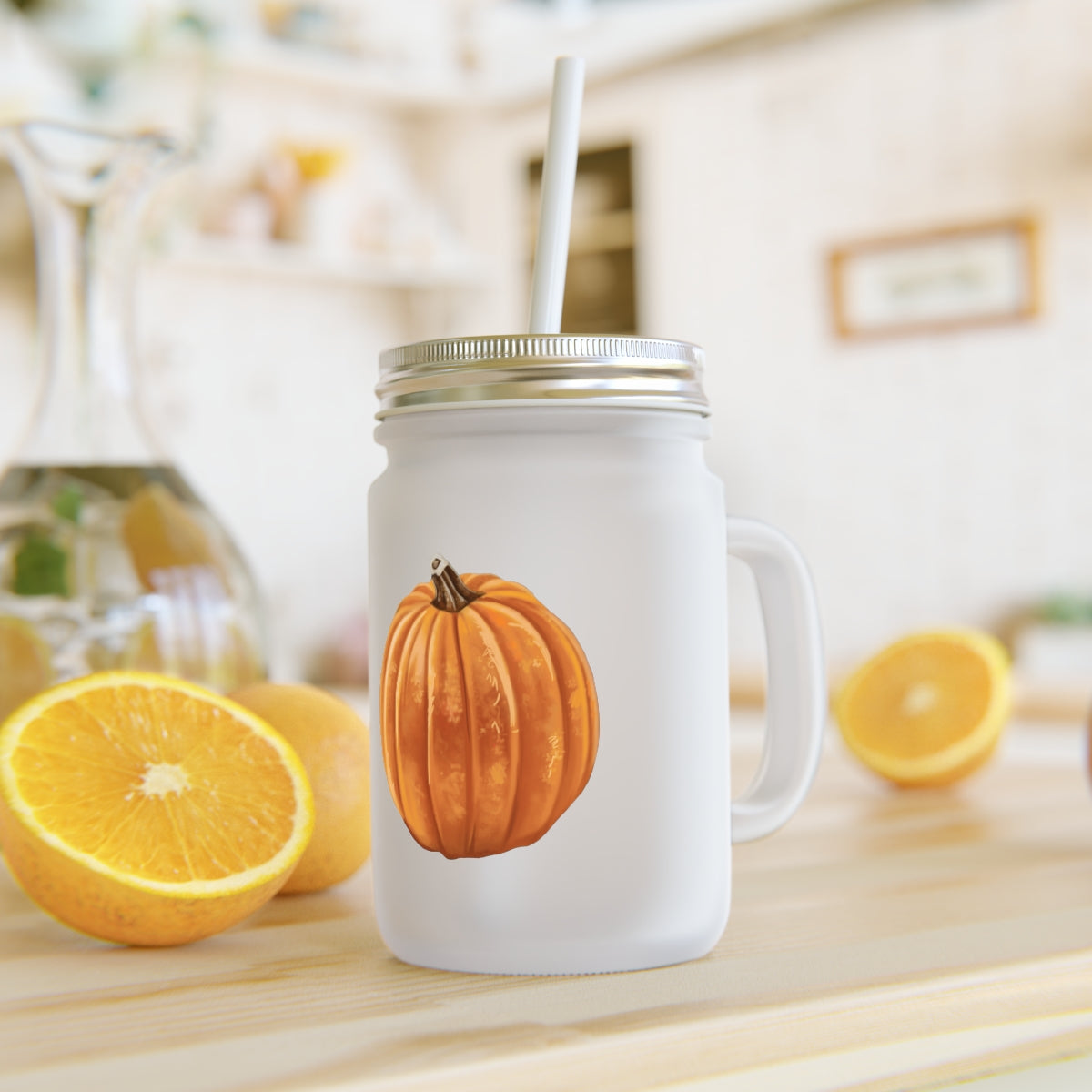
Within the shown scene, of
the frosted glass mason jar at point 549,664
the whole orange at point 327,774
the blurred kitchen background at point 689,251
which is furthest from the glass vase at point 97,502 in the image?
the blurred kitchen background at point 689,251

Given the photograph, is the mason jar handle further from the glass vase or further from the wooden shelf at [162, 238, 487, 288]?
the wooden shelf at [162, 238, 487, 288]

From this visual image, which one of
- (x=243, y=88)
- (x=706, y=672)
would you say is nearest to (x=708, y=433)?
(x=706, y=672)

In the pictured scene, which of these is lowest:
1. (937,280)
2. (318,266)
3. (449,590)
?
(449,590)

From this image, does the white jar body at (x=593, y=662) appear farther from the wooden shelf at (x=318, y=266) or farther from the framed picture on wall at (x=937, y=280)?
the framed picture on wall at (x=937, y=280)

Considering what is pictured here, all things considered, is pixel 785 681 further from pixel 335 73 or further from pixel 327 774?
pixel 335 73

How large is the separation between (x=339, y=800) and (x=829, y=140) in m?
3.44

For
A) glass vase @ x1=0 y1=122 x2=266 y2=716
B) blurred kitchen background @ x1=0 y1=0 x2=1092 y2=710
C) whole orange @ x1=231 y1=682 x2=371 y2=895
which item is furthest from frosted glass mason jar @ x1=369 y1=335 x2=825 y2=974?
blurred kitchen background @ x1=0 y1=0 x2=1092 y2=710

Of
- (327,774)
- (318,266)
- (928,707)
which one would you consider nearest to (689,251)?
(318,266)

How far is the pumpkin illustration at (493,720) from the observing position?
424 millimetres

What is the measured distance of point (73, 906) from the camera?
0.47 meters

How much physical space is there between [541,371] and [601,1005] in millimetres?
186

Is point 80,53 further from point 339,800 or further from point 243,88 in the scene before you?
point 339,800

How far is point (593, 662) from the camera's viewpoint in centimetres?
43

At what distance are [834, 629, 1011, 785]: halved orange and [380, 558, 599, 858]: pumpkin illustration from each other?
0.44m
